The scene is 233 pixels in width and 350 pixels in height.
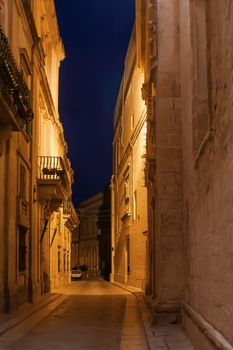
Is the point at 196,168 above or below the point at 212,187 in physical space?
above

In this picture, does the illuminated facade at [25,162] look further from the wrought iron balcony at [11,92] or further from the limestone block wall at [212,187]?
the limestone block wall at [212,187]

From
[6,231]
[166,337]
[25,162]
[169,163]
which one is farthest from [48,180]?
[166,337]

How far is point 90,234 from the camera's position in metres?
65.7

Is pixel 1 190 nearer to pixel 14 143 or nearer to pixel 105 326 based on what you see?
pixel 14 143

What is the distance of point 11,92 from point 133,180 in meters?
18.1

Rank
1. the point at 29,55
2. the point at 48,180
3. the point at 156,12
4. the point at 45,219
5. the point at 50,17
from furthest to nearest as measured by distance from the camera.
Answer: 1. the point at 50,17
2. the point at 45,219
3. the point at 48,180
4. the point at 29,55
5. the point at 156,12

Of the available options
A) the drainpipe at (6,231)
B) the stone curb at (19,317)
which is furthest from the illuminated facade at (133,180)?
the drainpipe at (6,231)

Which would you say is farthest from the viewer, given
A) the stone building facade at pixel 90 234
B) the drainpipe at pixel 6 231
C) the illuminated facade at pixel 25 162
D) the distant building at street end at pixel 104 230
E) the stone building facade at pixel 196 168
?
the stone building facade at pixel 90 234

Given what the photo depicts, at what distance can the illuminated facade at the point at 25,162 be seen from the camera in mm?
15125

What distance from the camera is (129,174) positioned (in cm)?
3469

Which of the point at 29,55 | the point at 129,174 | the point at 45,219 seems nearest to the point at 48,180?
the point at 45,219

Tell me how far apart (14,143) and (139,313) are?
5.67m

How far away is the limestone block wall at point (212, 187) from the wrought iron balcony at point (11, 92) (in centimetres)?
459

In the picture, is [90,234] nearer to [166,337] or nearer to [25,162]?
[25,162]
